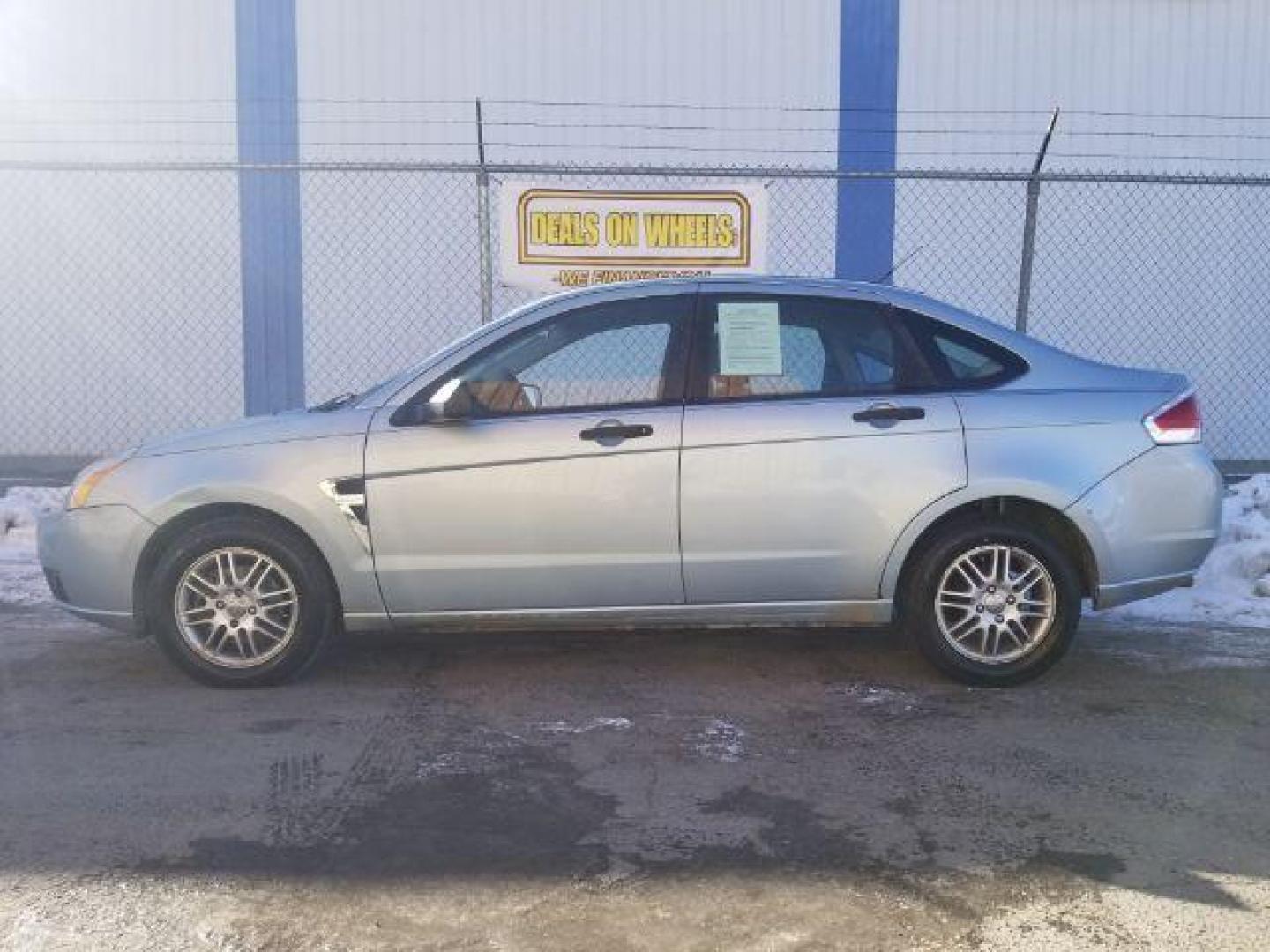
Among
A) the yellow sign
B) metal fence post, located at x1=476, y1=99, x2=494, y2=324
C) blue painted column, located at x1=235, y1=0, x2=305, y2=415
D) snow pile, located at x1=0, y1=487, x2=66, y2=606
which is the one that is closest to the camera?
snow pile, located at x1=0, y1=487, x2=66, y2=606

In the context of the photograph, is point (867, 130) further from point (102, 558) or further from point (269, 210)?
point (102, 558)

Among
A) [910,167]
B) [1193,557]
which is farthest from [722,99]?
[1193,557]

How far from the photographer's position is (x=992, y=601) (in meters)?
5.37

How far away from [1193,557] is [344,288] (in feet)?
25.8

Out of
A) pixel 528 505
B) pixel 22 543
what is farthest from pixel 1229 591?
pixel 22 543

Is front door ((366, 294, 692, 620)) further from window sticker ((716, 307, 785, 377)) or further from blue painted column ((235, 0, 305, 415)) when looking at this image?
blue painted column ((235, 0, 305, 415))

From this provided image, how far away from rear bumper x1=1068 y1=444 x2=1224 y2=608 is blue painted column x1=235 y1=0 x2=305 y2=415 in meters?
7.80

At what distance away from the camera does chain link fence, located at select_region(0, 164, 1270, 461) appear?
1120 cm

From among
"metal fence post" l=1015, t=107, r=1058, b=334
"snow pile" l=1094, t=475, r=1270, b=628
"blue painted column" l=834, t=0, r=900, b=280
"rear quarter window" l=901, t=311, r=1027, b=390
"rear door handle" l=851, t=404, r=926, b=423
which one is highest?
"blue painted column" l=834, t=0, r=900, b=280

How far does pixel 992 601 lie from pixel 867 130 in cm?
689

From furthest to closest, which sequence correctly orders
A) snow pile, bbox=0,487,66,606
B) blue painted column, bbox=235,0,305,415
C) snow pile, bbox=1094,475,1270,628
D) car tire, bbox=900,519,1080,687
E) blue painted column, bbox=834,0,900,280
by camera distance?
blue painted column, bbox=834,0,900,280, blue painted column, bbox=235,0,305,415, snow pile, bbox=0,487,66,606, snow pile, bbox=1094,475,1270,628, car tire, bbox=900,519,1080,687

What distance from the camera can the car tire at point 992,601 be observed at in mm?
5340

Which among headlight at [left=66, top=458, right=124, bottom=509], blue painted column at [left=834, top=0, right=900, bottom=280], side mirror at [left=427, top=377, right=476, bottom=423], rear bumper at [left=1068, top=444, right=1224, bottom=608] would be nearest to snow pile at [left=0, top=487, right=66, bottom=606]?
headlight at [left=66, top=458, right=124, bottom=509]

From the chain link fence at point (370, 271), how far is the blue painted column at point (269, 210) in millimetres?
117
